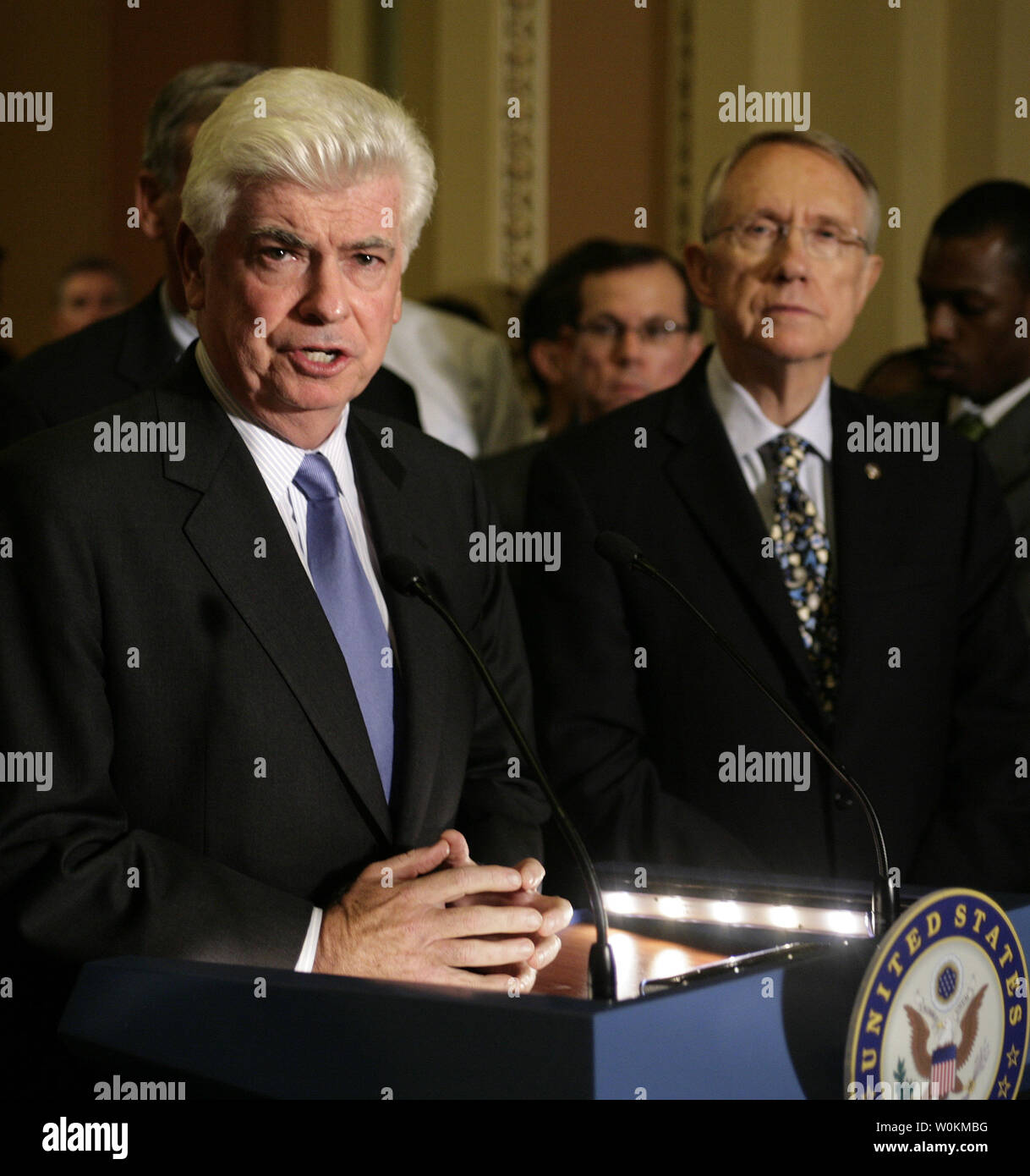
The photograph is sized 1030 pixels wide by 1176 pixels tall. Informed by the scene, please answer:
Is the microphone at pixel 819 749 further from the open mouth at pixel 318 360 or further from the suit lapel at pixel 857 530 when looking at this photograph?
the suit lapel at pixel 857 530

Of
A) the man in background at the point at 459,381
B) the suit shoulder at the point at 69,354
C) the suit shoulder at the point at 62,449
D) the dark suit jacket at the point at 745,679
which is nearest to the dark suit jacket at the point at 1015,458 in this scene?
the dark suit jacket at the point at 745,679

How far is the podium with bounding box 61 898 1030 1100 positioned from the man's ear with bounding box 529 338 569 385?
233 centimetres

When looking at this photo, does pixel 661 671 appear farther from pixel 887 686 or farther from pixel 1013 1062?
pixel 1013 1062

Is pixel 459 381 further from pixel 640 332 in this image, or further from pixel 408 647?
pixel 408 647

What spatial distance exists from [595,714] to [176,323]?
3.03 feet

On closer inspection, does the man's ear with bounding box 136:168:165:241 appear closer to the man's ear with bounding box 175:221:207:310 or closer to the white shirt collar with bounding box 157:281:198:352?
the white shirt collar with bounding box 157:281:198:352

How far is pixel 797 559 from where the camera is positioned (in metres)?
2.36

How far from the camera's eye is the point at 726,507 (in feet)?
7.66

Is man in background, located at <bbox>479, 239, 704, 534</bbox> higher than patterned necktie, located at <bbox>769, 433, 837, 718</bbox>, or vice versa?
man in background, located at <bbox>479, 239, 704, 534</bbox>

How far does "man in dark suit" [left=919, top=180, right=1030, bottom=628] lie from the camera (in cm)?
329

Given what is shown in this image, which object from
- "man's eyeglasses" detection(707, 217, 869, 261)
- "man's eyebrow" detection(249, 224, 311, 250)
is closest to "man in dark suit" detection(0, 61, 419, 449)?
"man's eyeglasses" detection(707, 217, 869, 261)

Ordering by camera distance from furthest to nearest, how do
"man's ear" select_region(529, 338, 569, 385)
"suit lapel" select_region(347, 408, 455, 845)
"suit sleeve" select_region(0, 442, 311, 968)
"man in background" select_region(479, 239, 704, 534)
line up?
"man's ear" select_region(529, 338, 569, 385)
"man in background" select_region(479, 239, 704, 534)
"suit lapel" select_region(347, 408, 455, 845)
"suit sleeve" select_region(0, 442, 311, 968)

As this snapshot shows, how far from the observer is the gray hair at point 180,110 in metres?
2.53
